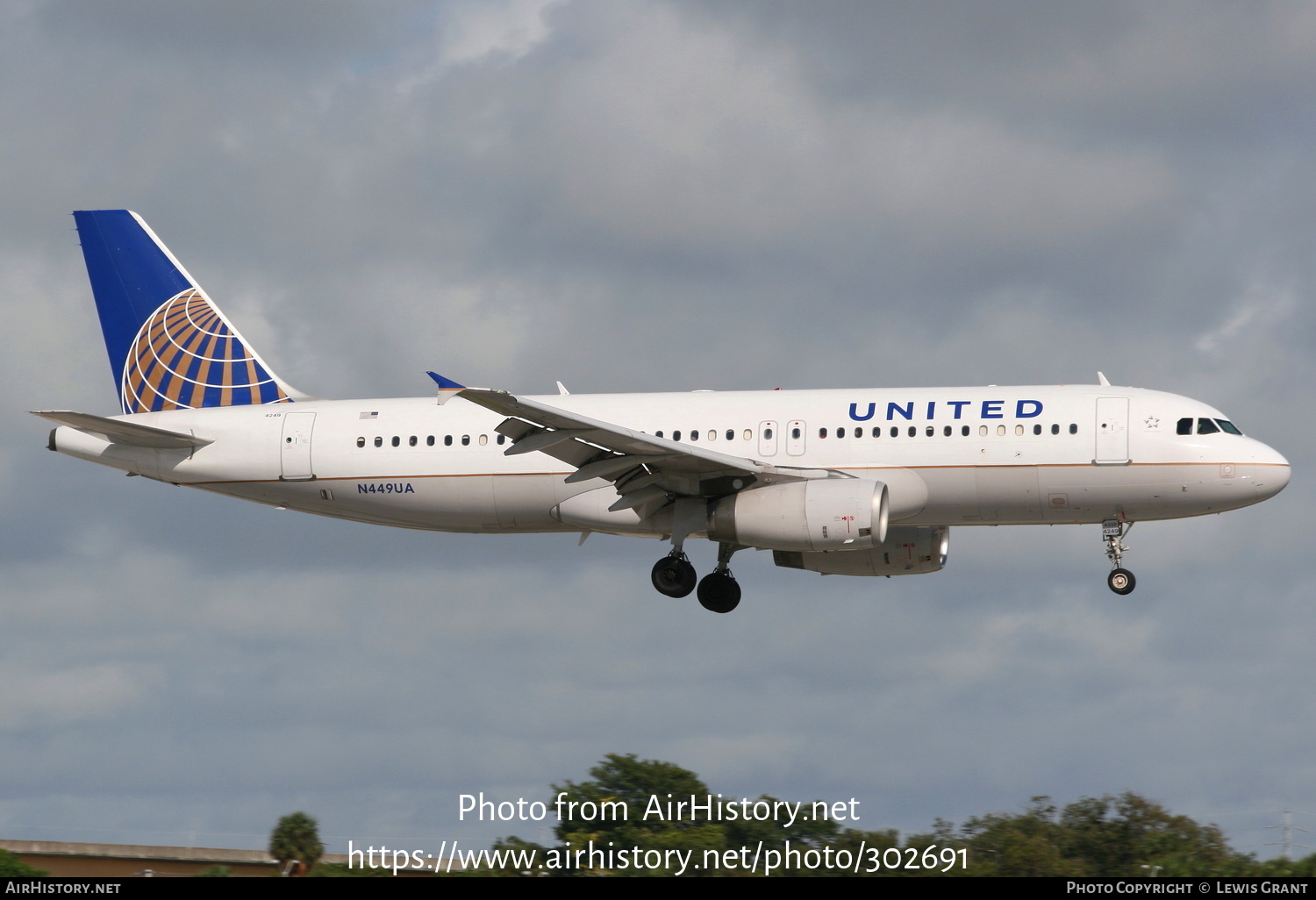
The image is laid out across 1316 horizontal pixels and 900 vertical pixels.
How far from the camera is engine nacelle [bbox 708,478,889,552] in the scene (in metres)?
34.9

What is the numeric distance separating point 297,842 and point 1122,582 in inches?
1048

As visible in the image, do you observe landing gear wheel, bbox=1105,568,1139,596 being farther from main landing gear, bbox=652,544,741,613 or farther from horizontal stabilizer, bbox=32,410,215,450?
horizontal stabilizer, bbox=32,410,215,450

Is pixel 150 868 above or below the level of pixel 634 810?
below

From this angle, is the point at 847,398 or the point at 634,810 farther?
the point at 634,810

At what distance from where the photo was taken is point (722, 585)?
Answer: 131ft

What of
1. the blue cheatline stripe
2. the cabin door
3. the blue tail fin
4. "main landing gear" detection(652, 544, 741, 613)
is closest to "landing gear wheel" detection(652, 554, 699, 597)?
"main landing gear" detection(652, 544, 741, 613)

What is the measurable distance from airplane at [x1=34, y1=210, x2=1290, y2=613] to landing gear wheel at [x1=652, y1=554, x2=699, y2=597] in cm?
5

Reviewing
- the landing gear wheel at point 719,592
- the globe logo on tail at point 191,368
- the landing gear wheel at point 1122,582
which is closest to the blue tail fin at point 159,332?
the globe logo on tail at point 191,368
